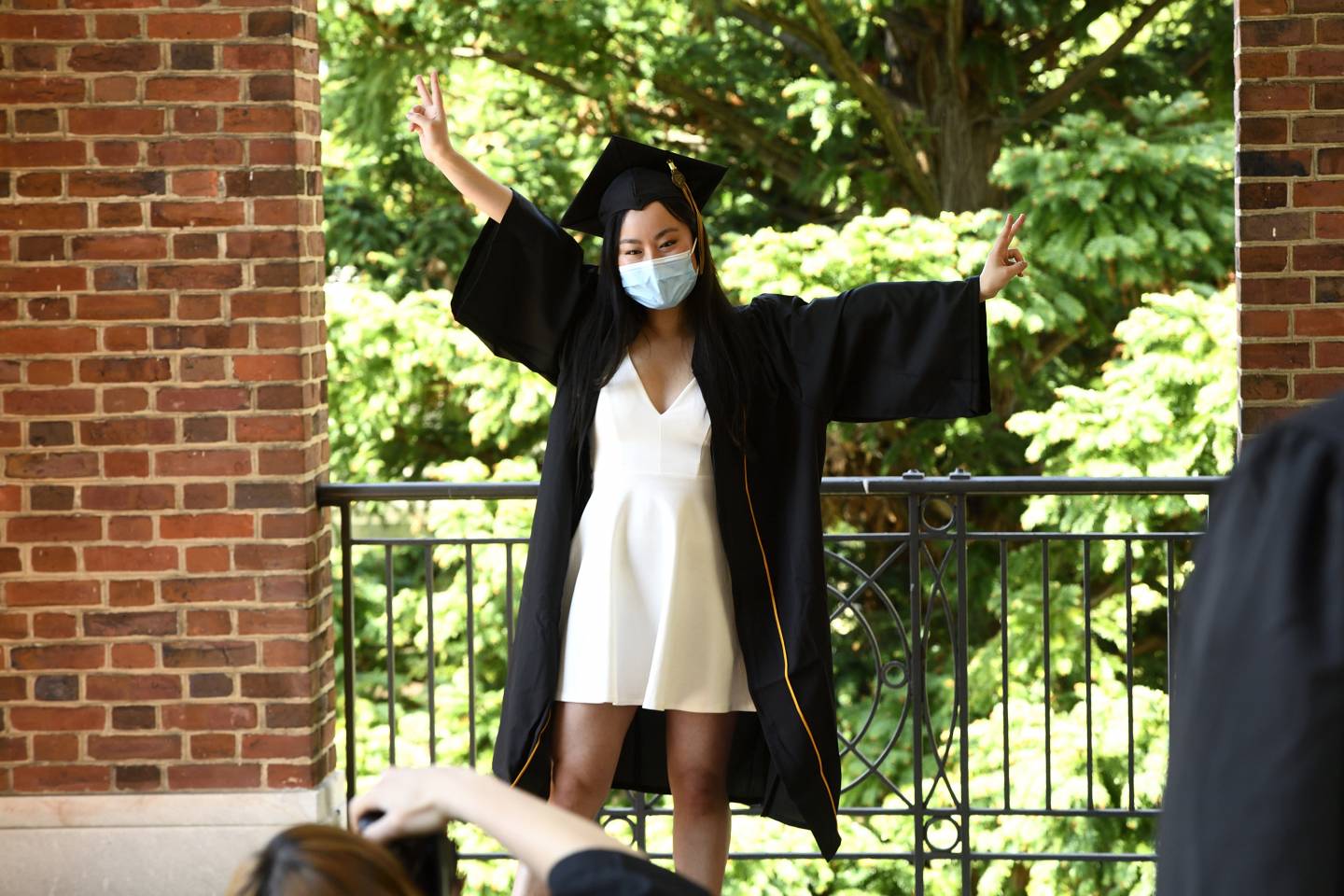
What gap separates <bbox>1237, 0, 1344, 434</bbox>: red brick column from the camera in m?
3.29

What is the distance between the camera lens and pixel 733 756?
2867 mm

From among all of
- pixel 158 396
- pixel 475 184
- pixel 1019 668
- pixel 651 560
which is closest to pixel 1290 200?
pixel 651 560

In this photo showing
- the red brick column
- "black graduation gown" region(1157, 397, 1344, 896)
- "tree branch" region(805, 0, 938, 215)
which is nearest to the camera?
"black graduation gown" region(1157, 397, 1344, 896)

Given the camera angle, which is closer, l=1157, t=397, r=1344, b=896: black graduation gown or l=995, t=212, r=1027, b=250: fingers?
l=1157, t=397, r=1344, b=896: black graduation gown

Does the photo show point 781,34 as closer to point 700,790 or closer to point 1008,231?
point 1008,231

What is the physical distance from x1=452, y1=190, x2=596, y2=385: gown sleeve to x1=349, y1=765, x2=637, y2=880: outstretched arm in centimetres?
148

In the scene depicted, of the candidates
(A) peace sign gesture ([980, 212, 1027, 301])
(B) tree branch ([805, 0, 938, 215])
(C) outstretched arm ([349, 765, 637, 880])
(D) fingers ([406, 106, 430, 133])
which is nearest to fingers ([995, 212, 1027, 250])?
(A) peace sign gesture ([980, 212, 1027, 301])

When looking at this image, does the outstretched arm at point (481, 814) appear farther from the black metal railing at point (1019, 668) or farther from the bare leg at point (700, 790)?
the black metal railing at point (1019, 668)

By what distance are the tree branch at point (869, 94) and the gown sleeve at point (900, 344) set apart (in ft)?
19.8

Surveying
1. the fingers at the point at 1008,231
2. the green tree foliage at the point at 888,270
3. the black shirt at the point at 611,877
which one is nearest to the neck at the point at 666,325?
the fingers at the point at 1008,231

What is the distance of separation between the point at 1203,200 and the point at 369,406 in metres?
4.66

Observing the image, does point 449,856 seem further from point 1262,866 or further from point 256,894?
point 1262,866

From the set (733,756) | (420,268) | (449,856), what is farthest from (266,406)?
(420,268)

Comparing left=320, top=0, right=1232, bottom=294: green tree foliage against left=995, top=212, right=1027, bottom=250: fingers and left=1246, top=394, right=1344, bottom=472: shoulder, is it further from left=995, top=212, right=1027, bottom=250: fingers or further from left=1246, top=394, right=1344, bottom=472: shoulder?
left=1246, top=394, right=1344, bottom=472: shoulder
